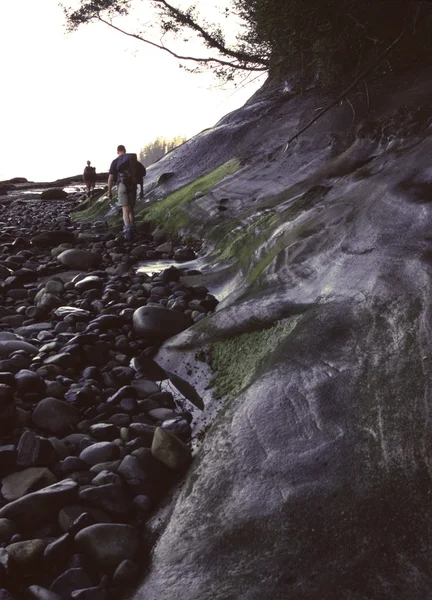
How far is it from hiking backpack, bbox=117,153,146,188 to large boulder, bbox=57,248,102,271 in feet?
9.56

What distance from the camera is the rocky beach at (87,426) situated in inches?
109

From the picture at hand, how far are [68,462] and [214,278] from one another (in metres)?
4.01

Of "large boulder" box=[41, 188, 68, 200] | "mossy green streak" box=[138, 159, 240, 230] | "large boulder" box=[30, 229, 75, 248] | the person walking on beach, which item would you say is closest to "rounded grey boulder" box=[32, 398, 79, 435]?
"mossy green streak" box=[138, 159, 240, 230]

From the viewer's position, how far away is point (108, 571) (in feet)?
9.08

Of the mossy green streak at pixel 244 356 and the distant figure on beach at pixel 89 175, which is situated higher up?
the distant figure on beach at pixel 89 175

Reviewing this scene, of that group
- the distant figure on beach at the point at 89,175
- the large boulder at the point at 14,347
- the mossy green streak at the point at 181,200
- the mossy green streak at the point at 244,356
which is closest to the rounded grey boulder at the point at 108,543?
the mossy green streak at the point at 244,356

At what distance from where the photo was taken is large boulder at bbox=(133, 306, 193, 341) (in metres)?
5.61

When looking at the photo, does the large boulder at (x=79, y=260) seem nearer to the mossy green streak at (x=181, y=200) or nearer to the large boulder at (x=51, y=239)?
the mossy green streak at (x=181, y=200)

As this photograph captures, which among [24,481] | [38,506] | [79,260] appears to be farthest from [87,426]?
[79,260]

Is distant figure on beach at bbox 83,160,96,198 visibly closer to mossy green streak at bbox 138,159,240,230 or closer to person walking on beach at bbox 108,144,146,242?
mossy green streak at bbox 138,159,240,230

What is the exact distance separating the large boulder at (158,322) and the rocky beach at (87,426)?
0.04 ft

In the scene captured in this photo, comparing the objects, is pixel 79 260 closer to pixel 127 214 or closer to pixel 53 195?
pixel 127 214

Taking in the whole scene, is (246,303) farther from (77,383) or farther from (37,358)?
(37,358)

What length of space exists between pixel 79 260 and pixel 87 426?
18.8ft
